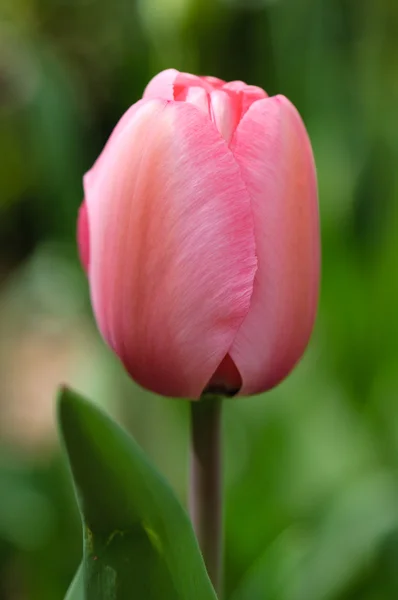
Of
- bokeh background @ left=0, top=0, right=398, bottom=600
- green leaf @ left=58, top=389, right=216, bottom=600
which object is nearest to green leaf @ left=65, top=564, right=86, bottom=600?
green leaf @ left=58, top=389, right=216, bottom=600

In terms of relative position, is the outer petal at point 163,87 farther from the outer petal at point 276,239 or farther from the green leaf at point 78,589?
the green leaf at point 78,589

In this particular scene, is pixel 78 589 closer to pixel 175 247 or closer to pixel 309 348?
pixel 175 247

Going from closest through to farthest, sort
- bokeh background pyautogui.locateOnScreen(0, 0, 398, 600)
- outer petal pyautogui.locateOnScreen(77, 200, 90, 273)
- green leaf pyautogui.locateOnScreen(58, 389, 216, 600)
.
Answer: green leaf pyautogui.locateOnScreen(58, 389, 216, 600)
outer petal pyautogui.locateOnScreen(77, 200, 90, 273)
bokeh background pyautogui.locateOnScreen(0, 0, 398, 600)

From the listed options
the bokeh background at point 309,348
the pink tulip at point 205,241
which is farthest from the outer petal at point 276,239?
the bokeh background at point 309,348

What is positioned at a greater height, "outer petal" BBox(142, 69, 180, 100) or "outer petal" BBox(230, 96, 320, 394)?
"outer petal" BBox(142, 69, 180, 100)

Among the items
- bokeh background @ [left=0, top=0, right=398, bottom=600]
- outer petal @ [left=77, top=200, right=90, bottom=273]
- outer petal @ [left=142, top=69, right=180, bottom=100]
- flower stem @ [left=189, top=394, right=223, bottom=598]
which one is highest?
outer petal @ [left=142, top=69, right=180, bottom=100]

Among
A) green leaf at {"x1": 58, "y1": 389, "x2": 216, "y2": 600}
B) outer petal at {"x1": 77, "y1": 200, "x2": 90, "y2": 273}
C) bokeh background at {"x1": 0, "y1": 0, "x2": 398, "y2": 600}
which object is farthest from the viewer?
bokeh background at {"x1": 0, "y1": 0, "x2": 398, "y2": 600}

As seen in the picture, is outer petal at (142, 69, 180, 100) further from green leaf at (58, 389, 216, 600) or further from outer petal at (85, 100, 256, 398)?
green leaf at (58, 389, 216, 600)

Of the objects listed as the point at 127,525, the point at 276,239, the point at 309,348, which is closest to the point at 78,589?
the point at 127,525
